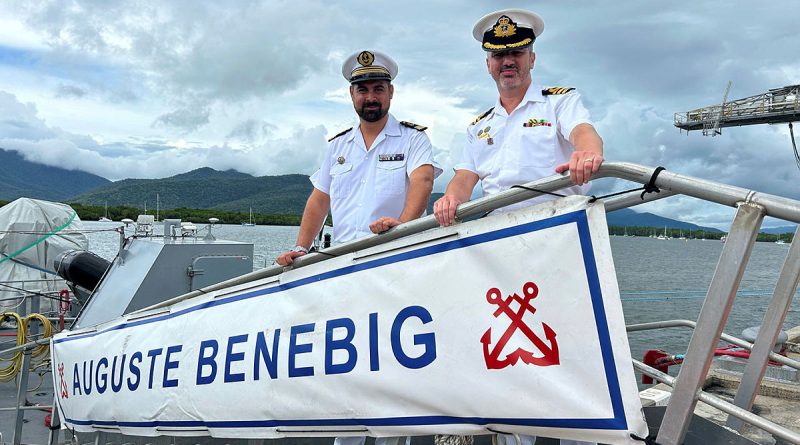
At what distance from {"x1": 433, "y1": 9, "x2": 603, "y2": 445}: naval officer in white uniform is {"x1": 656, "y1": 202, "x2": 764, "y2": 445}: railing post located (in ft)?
3.05

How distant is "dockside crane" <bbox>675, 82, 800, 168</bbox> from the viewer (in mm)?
31844

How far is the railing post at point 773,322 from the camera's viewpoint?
171cm

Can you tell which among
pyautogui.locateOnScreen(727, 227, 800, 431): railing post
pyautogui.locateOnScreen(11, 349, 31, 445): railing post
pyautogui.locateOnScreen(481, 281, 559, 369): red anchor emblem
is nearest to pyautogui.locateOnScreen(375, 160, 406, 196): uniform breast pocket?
pyautogui.locateOnScreen(481, 281, 559, 369): red anchor emblem

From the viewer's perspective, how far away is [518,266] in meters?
1.78

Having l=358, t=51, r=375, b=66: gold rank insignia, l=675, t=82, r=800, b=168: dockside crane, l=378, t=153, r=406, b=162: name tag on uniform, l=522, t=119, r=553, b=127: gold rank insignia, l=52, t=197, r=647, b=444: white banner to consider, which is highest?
l=675, t=82, r=800, b=168: dockside crane

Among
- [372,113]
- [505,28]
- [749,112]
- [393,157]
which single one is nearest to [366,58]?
[372,113]

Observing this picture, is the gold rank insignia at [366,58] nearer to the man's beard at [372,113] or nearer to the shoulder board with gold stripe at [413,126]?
the man's beard at [372,113]

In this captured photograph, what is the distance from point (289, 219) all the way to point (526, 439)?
7024cm

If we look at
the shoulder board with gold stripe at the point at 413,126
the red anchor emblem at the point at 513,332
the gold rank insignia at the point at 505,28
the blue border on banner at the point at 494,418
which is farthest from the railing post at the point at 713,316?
the shoulder board with gold stripe at the point at 413,126

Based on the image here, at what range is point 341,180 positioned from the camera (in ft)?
10.7

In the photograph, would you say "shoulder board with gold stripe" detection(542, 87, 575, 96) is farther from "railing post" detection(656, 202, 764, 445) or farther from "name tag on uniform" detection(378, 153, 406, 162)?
"railing post" detection(656, 202, 764, 445)

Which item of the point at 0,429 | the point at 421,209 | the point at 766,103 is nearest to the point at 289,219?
the point at 766,103

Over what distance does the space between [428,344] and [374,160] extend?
57.3 inches

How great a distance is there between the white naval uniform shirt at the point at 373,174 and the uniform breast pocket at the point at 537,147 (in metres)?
0.65
